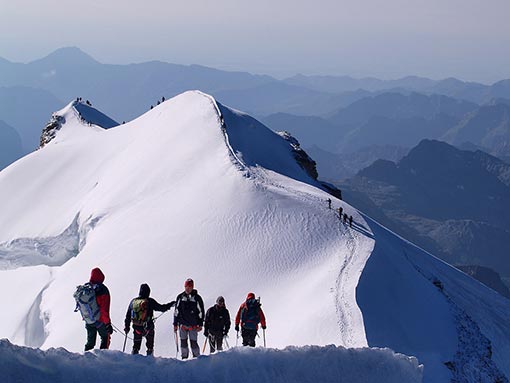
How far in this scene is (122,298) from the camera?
2841cm

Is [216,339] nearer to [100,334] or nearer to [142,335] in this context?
[142,335]

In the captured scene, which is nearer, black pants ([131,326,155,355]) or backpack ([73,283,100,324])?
backpack ([73,283,100,324])

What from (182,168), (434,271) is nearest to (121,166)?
(182,168)

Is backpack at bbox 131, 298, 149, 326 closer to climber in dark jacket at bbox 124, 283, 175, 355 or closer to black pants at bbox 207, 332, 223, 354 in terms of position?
climber in dark jacket at bbox 124, 283, 175, 355

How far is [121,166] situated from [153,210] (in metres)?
14.4

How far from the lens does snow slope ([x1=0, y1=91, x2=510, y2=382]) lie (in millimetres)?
24000

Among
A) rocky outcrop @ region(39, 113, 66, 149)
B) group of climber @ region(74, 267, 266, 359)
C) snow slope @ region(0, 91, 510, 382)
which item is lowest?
group of climber @ region(74, 267, 266, 359)

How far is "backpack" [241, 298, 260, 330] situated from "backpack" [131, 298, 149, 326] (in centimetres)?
315


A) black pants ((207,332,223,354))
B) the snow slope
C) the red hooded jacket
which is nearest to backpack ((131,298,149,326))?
the red hooded jacket

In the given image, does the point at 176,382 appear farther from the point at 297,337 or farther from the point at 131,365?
the point at 297,337

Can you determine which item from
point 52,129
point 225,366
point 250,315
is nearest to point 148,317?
point 250,315

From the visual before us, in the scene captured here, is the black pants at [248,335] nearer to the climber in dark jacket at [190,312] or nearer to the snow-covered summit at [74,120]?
the climber in dark jacket at [190,312]

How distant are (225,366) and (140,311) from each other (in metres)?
3.70

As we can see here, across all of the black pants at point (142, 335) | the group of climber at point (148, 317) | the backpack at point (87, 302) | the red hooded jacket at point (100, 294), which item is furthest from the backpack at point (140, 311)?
the backpack at point (87, 302)
